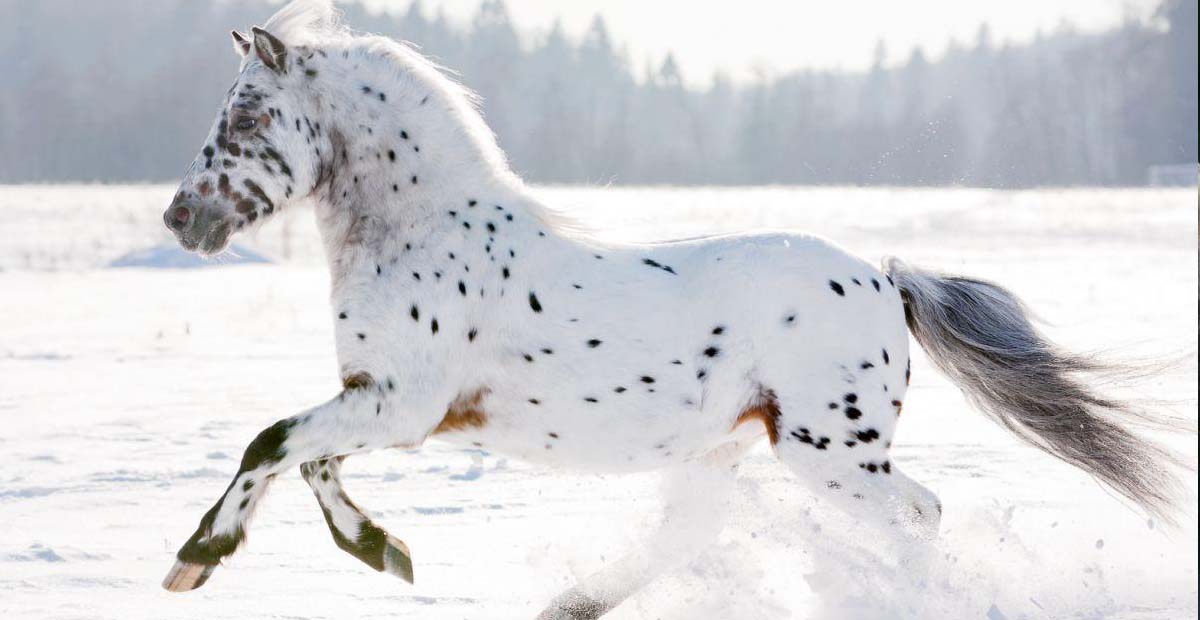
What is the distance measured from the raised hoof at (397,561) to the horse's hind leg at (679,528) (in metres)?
0.58

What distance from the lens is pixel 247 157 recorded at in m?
3.57

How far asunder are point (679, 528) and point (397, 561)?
98 centimetres

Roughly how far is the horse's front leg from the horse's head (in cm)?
68

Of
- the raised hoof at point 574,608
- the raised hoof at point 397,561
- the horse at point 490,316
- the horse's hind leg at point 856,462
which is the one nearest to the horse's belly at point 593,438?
the horse at point 490,316

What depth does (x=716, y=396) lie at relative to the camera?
11.6 feet

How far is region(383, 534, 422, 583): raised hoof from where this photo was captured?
11.6 feet

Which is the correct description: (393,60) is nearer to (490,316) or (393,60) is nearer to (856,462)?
(490,316)

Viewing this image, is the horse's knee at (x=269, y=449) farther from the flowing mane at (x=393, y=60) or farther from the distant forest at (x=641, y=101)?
the distant forest at (x=641, y=101)

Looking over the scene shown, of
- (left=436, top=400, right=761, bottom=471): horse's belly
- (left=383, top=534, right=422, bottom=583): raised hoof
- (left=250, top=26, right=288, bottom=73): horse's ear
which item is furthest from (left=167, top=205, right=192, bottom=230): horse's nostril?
(left=383, top=534, right=422, bottom=583): raised hoof

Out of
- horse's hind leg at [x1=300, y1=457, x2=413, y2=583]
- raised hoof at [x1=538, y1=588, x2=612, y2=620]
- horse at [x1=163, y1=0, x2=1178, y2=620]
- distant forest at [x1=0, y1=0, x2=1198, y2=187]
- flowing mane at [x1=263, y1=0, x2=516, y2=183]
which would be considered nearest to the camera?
horse at [x1=163, y1=0, x2=1178, y2=620]

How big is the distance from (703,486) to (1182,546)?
6.49ft

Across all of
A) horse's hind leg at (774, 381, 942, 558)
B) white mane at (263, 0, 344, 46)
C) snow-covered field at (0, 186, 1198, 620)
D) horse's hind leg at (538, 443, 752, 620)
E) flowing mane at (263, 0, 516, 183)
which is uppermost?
white mane at (263, 0, 344, 46)

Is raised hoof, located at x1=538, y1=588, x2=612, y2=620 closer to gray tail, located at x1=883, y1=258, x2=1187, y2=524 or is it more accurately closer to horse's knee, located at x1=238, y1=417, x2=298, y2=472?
horse's knee, located at x1=238, y1=417, x2=298, y2=472

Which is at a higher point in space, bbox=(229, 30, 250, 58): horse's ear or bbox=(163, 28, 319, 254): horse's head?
bbox=(229, 30, 250, 58): horse's ear
